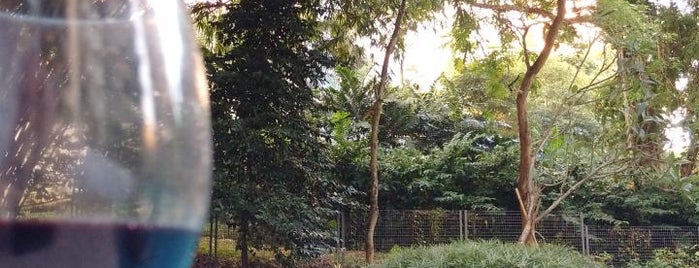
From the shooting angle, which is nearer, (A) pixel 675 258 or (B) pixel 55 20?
(B) pixel 55 20

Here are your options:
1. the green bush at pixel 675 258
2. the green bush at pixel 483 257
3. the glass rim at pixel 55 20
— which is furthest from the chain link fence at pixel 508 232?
the glass rim at pixel 55 20

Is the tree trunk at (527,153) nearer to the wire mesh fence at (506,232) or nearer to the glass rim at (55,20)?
the wire mesh fence at (506,232)

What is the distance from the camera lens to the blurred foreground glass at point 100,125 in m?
3.32

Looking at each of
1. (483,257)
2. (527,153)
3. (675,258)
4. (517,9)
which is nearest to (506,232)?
(675,258)

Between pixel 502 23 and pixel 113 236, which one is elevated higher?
pixel 502 23

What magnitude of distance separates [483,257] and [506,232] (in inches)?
259

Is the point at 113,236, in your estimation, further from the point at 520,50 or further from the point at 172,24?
the point at 520,50

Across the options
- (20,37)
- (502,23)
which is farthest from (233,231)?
(20,37)

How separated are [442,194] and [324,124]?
3.99 meters

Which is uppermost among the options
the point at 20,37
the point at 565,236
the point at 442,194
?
the point at 20,37

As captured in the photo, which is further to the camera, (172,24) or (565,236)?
(565,236)

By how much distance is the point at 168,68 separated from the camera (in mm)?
3326

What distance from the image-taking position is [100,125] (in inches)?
137

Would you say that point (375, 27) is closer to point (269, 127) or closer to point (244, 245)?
point (269, 127)
